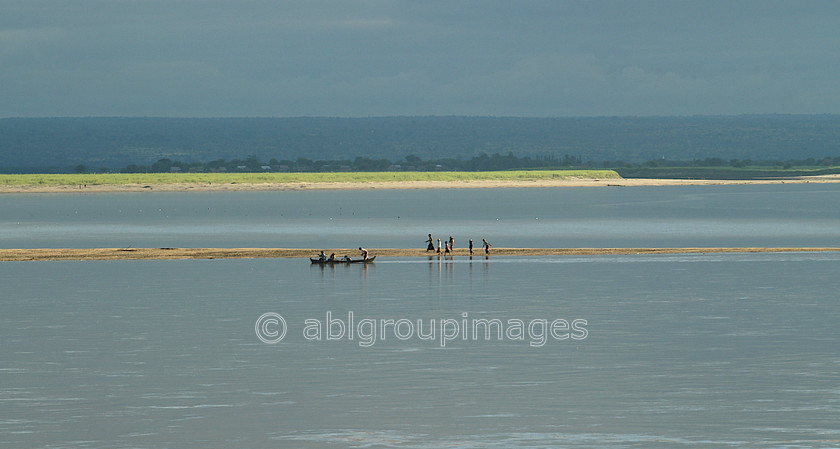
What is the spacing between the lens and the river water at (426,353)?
92.8ft

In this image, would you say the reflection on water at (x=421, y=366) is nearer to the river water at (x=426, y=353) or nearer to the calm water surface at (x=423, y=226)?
the river water at (x=426, y=353)

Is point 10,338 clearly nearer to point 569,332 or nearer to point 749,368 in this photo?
point 569,332

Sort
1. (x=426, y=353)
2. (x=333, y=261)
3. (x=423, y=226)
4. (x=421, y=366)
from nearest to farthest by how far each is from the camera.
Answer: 1. (x=421, y=366)
2. (x=426, y=353)
3. (x=333, y=261)
4. (x=423, y=226)

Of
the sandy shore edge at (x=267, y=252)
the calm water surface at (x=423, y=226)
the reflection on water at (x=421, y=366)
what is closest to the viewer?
the reflection on water at (x=421, y=366)

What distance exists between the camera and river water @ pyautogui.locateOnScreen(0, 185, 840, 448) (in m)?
28.3

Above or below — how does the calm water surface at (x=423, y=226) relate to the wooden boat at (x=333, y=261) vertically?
below

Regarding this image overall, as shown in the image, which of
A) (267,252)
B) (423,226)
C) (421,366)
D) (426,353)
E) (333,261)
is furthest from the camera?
(423,226)

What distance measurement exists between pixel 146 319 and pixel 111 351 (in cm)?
828

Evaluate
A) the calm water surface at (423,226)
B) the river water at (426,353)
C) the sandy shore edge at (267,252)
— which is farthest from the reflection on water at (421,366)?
the calm water surface at (423,226)

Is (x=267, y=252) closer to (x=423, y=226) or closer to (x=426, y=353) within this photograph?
(x=426, y=353)

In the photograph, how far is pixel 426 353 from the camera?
3897 centimetres

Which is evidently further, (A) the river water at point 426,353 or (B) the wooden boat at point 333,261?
(B) the wooden boat at point 333,261

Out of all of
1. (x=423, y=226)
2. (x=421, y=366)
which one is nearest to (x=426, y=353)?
(x=421, y=366)

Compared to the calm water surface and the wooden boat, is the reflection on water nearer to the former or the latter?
the wooden boat
